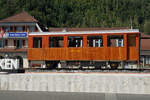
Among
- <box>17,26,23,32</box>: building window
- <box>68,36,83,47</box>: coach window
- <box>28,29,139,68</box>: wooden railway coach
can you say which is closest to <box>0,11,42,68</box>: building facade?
<box>17,26,23,32</box>: building window

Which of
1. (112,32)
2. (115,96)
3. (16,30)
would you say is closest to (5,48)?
(16,30)

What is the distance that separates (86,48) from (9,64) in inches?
217

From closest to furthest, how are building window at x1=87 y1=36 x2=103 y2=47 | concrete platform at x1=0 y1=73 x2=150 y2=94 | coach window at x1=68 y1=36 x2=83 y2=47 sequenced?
1. concrete platform at x1=0 y1=73 x2=150 y2=94
2. building window at x1=87 y1=36 x2=103 y2=47
3. coach window at x1=68 y1=36 x2=83 y2=47

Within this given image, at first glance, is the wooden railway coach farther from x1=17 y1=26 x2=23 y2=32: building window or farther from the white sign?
x1=17 y1=26 x2=23 y2=32: building window

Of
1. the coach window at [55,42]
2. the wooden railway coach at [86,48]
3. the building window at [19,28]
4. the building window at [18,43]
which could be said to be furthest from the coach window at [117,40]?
the building window at [19,28]

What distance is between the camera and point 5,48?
31.8 metres

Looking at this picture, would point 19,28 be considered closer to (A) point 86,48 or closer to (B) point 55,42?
(B) point 55,42

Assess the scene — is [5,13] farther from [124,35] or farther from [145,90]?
[145,90]

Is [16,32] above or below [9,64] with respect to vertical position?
above

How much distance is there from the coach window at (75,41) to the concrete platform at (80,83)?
4782 mm

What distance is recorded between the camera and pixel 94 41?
51.4ft

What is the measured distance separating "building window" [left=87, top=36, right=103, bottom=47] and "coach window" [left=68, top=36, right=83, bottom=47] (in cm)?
60

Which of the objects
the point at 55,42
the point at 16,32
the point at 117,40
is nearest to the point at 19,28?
the point at 16,32

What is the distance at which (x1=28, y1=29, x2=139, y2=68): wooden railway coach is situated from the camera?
598 inches
